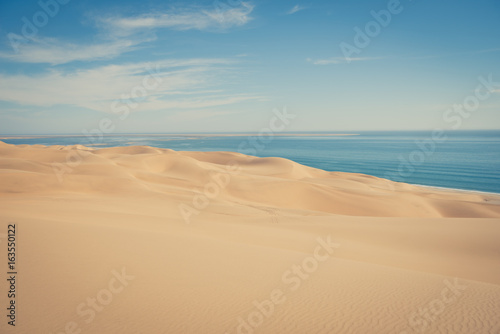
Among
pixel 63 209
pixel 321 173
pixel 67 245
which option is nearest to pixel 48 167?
pixel 63 209

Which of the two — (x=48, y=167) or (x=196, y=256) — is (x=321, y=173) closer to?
(x=48, y=167)

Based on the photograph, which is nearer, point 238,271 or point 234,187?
point 238,271

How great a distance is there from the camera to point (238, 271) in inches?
245

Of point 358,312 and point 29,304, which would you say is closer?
point 29,304

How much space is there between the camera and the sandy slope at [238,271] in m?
4.41

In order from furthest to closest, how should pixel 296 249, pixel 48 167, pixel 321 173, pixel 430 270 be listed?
pixel 321 173 → pixel 48 167 → pixel 296 249 → pixel 430 270

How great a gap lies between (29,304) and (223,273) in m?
3.33

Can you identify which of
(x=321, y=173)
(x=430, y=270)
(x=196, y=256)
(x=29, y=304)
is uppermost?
(x=321, y=173)

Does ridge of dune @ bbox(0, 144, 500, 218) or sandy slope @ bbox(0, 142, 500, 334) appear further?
ridge of dune @ bbox(0, 144, 500, 218)

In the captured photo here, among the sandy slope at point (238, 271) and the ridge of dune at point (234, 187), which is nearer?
the sandy slope at point (238, 271)

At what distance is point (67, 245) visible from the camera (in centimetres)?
668

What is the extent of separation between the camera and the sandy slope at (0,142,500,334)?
4.41 meters

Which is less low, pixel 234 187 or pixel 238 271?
pixel 234 187

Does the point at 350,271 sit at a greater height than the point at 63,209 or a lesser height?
greater
